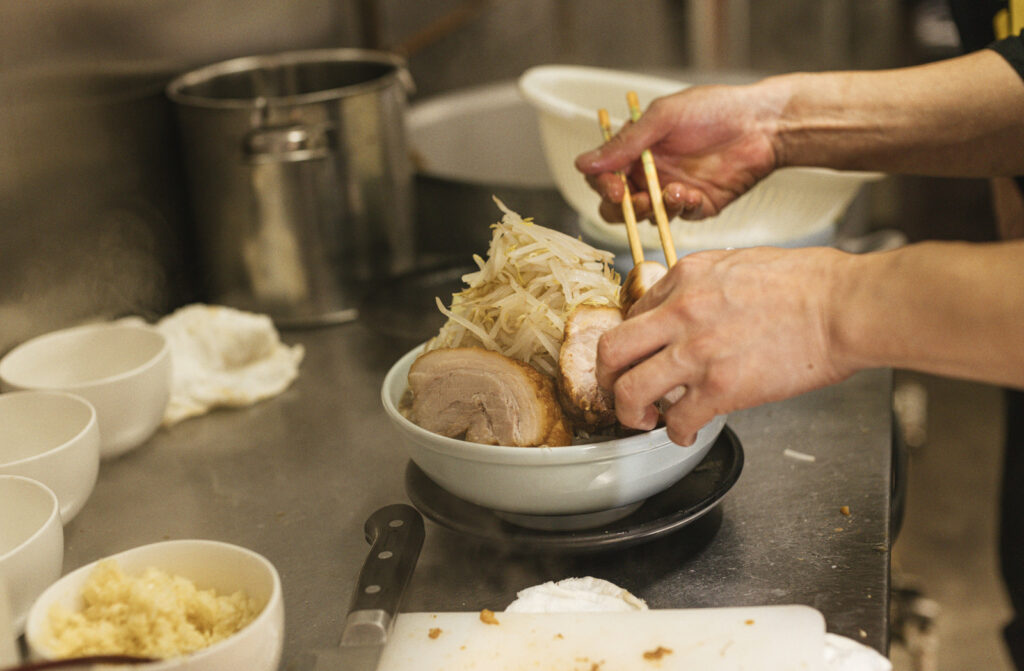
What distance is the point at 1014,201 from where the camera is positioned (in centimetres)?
188

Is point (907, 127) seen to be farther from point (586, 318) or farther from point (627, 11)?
point (627, 11)

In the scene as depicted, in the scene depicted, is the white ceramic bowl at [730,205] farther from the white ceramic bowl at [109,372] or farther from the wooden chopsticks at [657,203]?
the white ceramic bowl at [109,372]

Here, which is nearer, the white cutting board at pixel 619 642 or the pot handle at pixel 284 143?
the white cutting board at pixel 619 642

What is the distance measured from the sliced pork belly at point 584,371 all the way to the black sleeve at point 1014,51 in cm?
82

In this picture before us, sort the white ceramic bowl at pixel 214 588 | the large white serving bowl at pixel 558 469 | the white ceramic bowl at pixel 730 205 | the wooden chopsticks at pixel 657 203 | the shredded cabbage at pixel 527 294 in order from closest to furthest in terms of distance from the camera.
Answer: the white ceramic bowl at pixel 214 588 < the large white serving bowl at pixel 558 469 < the shredded cabbage at pixel 527 294 < the wooden chopsticks at pixel 657 203 < the white ceramic bowl at pixel 730 205

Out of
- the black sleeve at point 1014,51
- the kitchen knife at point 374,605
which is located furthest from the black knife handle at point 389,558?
the black sleeve at point 1014,51

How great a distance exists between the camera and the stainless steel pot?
1.75 meters

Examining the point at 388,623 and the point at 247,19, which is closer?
the point at 388,623

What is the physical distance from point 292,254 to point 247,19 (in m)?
0.65

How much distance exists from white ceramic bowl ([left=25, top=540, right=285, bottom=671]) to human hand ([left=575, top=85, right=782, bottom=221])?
0.82 metres

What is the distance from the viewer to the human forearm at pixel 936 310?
0.89m

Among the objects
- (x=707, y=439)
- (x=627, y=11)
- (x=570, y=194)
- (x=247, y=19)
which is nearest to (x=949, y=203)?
(x=627, y=11)

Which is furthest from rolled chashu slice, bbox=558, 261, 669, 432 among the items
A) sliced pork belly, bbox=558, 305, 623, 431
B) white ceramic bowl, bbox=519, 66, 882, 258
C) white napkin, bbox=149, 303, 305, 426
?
white napkin, bbox=149, 303, 305, 426

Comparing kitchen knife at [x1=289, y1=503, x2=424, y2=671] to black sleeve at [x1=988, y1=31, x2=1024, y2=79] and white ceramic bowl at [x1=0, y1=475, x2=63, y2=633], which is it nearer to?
white ceramic bowl at [x1=0, y1=475, x2=63, y2=633]
